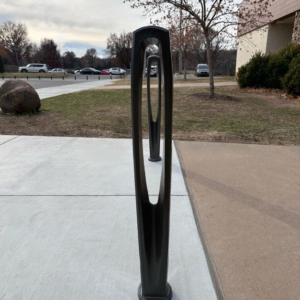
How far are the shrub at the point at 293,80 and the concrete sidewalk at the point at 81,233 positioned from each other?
998 centimetres

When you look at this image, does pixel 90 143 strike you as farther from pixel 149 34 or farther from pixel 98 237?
pixel 149 34

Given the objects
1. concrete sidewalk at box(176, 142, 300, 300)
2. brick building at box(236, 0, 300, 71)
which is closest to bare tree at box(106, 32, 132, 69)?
brick building at box(236, 0, 300, 71)

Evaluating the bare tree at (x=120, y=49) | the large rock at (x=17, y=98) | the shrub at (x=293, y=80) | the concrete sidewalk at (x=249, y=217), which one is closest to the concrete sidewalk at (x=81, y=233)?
the concrete sidewalk at (x=249, y=217)

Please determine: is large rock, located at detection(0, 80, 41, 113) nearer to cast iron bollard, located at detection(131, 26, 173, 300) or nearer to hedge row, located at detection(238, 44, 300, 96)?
cast iron bollard, located at detection(131, 26, 173, 300)

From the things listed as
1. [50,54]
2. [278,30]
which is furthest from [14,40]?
[278,30]

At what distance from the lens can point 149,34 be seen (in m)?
1.27

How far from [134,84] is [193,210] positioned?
1685mm

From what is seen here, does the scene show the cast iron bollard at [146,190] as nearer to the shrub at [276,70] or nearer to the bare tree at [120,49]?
the shrub at [276,70]

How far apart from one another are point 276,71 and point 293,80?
9.32ft

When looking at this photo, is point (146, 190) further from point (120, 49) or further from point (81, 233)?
point (120, 49)

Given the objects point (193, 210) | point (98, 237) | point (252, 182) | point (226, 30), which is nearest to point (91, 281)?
point (98, 237)

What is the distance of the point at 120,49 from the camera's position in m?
66.7

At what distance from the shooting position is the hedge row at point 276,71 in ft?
39.3

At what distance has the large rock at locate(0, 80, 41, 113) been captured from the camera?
745 centimetres
